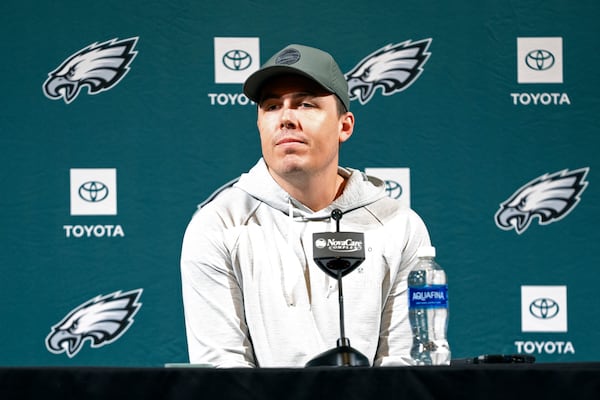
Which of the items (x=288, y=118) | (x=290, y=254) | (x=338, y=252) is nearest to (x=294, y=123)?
(x=288, y=118)

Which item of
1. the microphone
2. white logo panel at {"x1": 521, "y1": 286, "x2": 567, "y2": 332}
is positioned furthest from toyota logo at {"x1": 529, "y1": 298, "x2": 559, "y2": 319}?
the microphone

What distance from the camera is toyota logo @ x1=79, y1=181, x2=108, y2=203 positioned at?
9.99 ft

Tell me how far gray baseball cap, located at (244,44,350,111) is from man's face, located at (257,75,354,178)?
26 mm

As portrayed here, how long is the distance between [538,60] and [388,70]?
0.54m

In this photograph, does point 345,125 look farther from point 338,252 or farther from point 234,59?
point 234,59

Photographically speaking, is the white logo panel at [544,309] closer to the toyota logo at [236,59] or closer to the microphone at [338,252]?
the toyota logo at [236,59]

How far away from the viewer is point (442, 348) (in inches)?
66.8

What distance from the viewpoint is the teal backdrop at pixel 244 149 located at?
9.96 ft

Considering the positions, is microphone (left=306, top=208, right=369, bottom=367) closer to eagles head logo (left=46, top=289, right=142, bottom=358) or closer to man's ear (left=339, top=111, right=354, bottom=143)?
man's ear (left=339, top=111, right=354, bottom=143)

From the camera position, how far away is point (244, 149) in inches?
122

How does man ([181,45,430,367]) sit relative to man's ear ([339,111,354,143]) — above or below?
below

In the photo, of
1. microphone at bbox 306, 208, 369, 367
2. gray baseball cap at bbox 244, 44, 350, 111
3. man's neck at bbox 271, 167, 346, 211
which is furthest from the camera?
man's neck at bbox 271, 167, 346, 211

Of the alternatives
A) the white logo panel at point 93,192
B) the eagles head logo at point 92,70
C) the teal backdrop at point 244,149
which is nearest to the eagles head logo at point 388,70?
the teal backdrop at point 244,149

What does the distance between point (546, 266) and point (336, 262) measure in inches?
67.7
